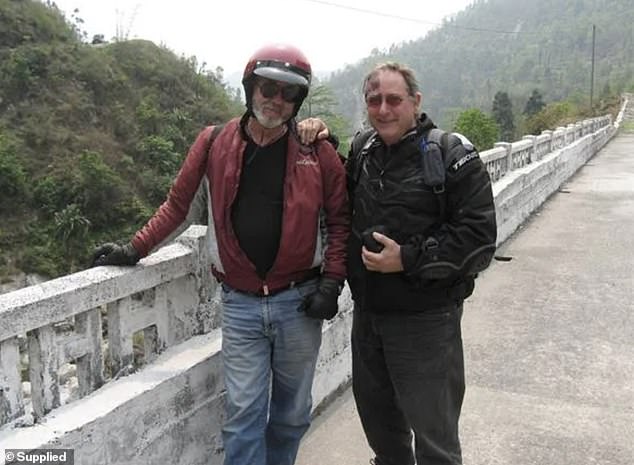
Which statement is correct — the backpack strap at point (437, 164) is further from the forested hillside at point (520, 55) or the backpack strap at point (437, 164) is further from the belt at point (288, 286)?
the forested hillside at point (520, 55)

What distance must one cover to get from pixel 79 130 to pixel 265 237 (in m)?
35.7

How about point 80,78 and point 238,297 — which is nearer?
point 238,297

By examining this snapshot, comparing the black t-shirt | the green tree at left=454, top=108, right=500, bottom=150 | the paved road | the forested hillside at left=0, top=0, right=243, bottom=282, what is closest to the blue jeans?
the black t-shirt

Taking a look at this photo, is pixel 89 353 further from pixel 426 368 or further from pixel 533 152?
pixel 533 152

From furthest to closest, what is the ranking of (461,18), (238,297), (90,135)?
(461,18)
(90,135)
(238,297)

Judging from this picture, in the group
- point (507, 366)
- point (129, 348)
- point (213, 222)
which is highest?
point (213, 222)

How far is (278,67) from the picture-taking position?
7.79 ft

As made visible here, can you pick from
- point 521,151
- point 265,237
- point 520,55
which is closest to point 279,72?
point 265,237

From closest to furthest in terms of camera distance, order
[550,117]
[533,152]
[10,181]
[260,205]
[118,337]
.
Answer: [260,205] → [118,337] → [533,152] → [10,181] → [550,117]

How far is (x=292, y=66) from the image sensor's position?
2.40 metres

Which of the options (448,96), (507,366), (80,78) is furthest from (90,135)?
(448,96)

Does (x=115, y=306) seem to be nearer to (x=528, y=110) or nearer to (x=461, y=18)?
(x=528, y=110)

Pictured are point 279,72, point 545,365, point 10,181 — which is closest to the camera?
point 279,72

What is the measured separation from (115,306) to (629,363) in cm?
351
